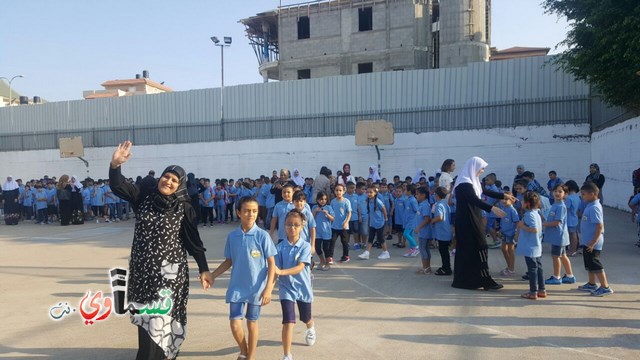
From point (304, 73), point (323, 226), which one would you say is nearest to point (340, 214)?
point (323, 226)

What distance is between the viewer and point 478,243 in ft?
24.3

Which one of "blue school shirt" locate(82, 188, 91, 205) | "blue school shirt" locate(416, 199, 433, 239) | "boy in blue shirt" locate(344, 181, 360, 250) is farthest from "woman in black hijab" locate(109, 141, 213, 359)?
"blue school shirt" locate(82, 188, 91, 205)

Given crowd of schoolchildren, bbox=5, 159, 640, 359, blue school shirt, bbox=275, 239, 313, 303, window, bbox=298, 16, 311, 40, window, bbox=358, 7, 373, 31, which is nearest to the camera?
crowd of schoolchildren, bbox=5, 159, 640, 359

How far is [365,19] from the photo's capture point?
3591 centimetres

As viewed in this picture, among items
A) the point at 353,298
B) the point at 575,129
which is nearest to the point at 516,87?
the point at 575,129

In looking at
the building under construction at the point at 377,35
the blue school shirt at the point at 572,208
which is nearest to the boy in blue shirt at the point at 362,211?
the blue school shirt at the point at 572,208

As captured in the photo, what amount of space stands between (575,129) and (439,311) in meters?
15.6

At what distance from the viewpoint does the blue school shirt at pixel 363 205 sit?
34.7ft

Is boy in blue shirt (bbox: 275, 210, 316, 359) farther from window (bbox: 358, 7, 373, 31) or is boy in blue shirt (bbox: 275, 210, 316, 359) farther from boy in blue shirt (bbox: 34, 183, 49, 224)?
window (bbox: 358, 7, 373, 31)

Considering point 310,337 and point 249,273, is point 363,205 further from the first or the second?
point 249,273

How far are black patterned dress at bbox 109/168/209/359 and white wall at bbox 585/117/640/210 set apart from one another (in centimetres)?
1464

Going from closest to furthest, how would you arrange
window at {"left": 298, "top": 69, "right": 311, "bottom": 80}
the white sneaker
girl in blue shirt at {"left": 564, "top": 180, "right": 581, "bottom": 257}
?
the white sneaker → girl in blue shirt at {"left": 564, "top": 180, "right": 581, "bottom": 257} → window at {"left": 298, "top": 69, "right": 311, "bottom": 80}

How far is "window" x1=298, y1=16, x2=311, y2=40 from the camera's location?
1480 inches

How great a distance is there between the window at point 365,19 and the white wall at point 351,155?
54.1 ft
